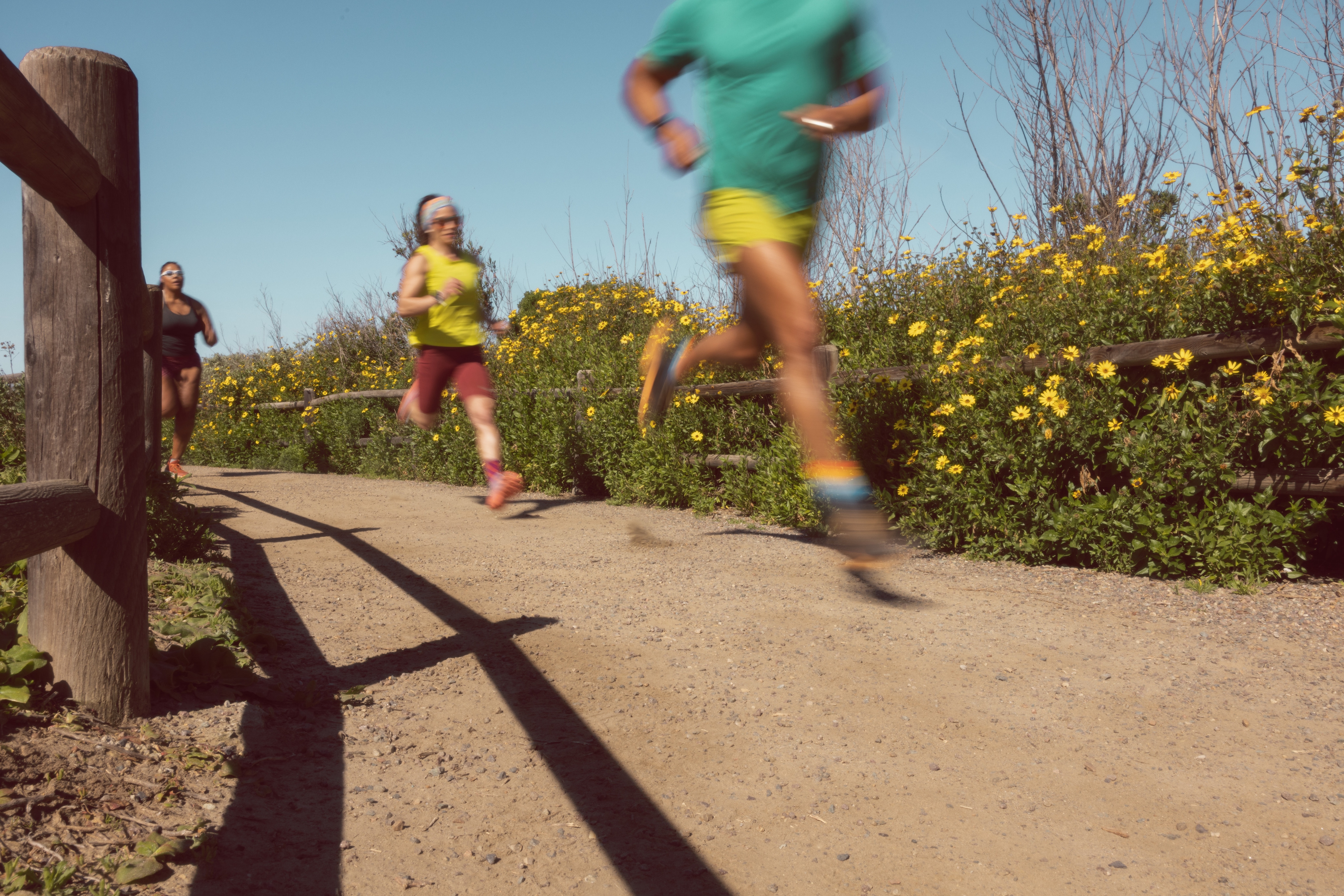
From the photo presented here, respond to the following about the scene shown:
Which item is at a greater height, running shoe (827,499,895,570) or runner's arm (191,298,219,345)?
runner's arm (191,298,219,345)

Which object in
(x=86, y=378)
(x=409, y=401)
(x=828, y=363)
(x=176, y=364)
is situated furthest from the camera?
(x=176, y=364)

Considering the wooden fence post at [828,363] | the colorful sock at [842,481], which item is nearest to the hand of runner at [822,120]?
the colorful sock at [842,481]

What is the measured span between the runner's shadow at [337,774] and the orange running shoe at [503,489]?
0.73m

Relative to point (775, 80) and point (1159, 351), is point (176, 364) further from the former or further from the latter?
point (1159, 351)

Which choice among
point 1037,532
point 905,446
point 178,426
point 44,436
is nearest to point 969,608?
point 1037,532

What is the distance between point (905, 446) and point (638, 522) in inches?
92.9

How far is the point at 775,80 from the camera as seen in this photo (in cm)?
232

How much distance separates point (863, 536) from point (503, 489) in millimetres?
1664

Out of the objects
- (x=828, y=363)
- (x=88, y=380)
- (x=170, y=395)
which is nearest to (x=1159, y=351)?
(x=828, y=363)

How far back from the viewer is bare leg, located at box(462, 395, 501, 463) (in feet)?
12.2

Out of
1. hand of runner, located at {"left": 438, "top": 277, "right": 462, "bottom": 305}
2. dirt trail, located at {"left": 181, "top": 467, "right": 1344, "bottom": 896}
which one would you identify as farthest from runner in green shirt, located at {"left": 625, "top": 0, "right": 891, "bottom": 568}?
hand of runner, located at {"left": 438, "top": 277, "right": 462, "bottom": 305}

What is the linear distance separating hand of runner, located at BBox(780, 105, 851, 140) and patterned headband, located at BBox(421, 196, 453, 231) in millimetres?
1854

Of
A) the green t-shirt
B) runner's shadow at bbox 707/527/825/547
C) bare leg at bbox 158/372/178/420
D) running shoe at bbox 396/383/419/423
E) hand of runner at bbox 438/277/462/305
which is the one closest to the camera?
the green t-shirt

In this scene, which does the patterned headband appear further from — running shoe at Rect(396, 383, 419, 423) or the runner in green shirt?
the runner in green shirt
